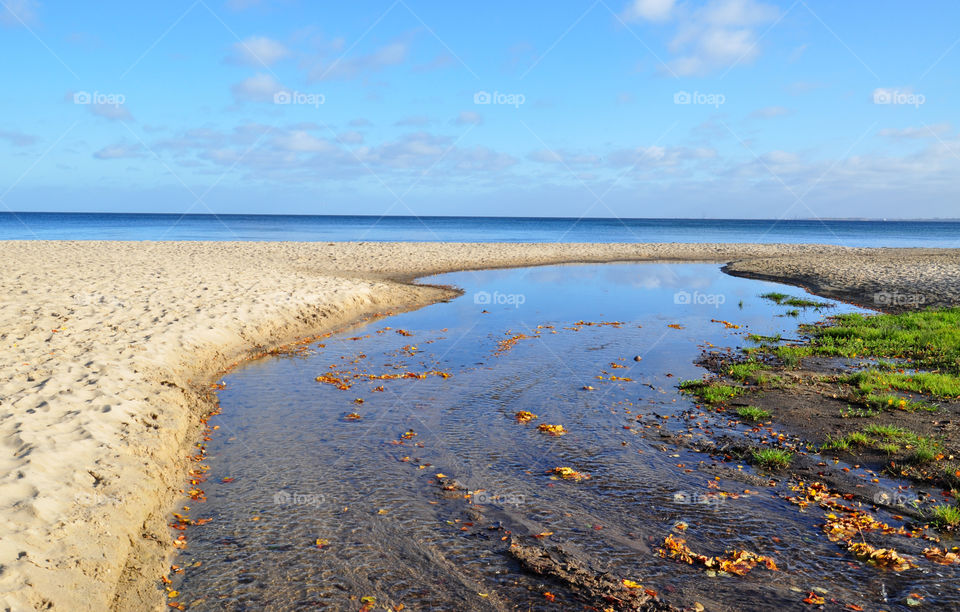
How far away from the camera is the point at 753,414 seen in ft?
38.6

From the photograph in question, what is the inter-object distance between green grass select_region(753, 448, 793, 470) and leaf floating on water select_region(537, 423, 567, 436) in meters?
3.42

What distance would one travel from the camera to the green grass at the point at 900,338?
15.6 metres

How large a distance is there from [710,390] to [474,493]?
7.31 metres

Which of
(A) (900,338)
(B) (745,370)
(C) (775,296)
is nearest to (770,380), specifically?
(B) (745,370)

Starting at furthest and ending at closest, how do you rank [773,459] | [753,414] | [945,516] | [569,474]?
[753,414]
[773,459]
[569,474]
[945,516]

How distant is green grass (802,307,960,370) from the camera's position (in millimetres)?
15555

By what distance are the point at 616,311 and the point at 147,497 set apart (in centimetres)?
2050

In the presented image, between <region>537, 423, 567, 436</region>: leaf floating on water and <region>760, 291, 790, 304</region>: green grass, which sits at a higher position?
<region>760, 291, 790, 304</region>: green grass

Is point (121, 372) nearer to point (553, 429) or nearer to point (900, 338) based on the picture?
point (553, 429)

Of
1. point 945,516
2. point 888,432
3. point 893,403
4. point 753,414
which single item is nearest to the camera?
point 945,516

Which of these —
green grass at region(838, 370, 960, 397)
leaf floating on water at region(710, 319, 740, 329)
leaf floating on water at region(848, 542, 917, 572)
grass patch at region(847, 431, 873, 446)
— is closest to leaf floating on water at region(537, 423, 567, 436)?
leaf floating on water at region(848, 542, 917, 572)

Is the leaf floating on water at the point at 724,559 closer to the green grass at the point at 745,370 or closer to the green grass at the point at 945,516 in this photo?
the green grass at the point at 945,516

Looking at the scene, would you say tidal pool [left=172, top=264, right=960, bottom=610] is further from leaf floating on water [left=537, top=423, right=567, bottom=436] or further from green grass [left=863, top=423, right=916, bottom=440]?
green grass [left=863, top=423, right=916, bottom=440]

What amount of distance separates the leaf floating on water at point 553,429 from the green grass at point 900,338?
29.4 feet
